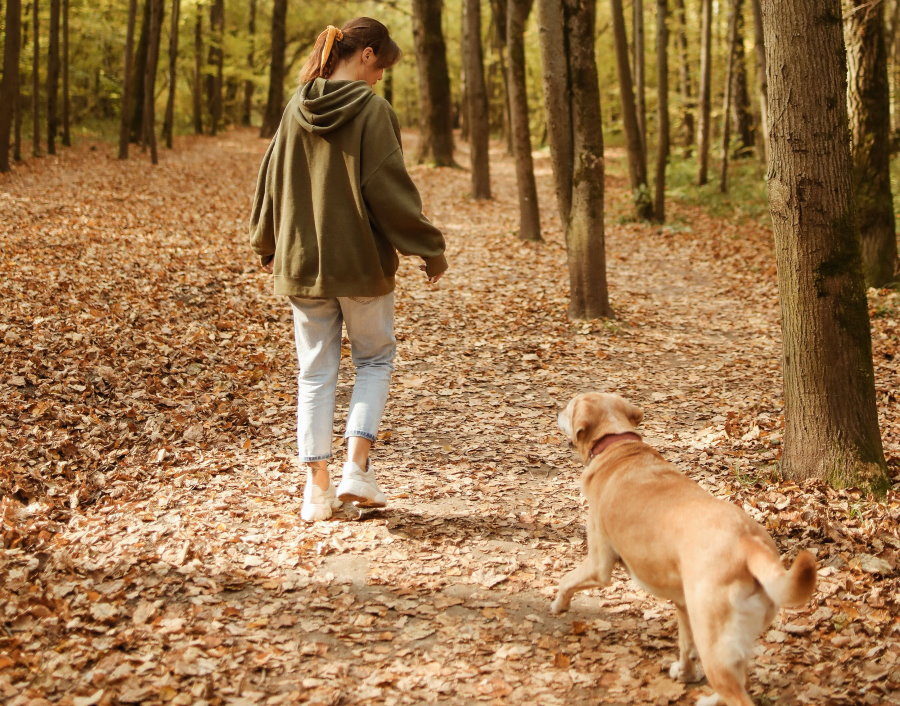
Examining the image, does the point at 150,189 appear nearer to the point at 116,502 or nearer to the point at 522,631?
the point at 116,502

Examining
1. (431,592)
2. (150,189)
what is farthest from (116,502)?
(150,189)

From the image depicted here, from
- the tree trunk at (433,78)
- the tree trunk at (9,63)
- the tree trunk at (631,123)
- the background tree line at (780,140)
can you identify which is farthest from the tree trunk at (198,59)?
the tree trunk at (631,123)

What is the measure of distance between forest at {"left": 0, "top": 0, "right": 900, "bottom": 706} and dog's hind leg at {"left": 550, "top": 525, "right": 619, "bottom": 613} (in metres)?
0.23

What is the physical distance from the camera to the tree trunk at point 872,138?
960 cm

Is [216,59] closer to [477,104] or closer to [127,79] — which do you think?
[127,79]

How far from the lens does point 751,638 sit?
8.71 ft

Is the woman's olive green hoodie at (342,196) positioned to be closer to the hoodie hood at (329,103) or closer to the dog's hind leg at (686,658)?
the hoodie hood at (329,103)

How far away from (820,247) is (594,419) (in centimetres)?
180

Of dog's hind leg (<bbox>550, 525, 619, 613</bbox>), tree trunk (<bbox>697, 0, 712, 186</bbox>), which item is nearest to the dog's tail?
dog's hind leg (<bbox>550, 525, 619, 613</bbox>)

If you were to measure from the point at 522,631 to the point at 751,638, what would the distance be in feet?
4.04

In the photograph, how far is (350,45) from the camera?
4.24 metres

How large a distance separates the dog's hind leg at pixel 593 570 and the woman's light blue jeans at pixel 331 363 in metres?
1.45

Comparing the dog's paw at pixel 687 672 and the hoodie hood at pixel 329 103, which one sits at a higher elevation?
the hoodie hood at pixel 329 103

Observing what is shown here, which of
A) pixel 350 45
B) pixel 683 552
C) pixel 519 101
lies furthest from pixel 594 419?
pixel 519 101
